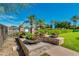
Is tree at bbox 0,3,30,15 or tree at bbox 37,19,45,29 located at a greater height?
tree at bbox 0,3,30,15

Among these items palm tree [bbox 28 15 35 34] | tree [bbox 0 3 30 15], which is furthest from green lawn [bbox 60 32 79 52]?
tree [bbox 0 3 30 15]

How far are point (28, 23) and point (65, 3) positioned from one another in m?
0.79

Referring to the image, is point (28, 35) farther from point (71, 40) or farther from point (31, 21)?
point (71, 40)

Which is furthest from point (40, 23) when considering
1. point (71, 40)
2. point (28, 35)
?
point (71, 40)

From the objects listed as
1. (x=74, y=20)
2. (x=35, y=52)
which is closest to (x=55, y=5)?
(x=74, y=20)

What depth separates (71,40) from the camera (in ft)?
10.0

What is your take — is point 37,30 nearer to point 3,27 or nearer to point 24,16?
point 24,16

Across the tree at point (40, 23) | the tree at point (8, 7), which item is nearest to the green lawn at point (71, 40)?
the tree at point (40, 23)

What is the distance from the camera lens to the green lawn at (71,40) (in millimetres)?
3013

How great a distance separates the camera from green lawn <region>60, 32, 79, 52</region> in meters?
3.01

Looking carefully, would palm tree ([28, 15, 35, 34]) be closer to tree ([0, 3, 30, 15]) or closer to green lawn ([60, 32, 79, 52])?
tree ([0, 3, 30, 15])

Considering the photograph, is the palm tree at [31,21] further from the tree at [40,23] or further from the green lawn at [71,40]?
the green lawn at [71,40]

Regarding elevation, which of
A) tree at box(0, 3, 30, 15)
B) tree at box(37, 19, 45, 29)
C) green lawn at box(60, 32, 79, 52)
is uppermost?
tree at box(0, 3, 30, 15)

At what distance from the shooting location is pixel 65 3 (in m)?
3.02
